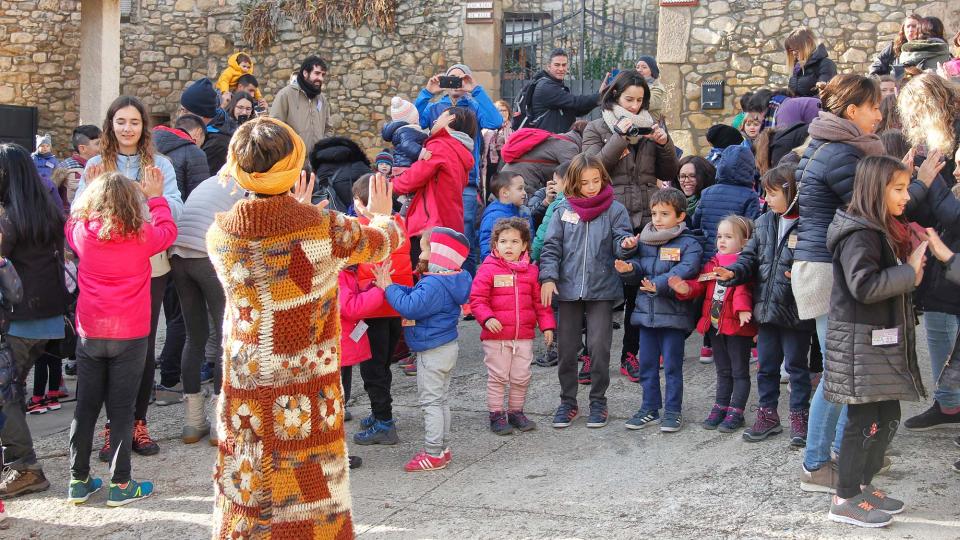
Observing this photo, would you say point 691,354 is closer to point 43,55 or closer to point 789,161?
point 789,161

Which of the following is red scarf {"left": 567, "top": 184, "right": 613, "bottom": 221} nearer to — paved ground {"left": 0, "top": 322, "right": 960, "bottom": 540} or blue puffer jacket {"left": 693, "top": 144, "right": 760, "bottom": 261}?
blue puffer jacket {"left": 693, "top": 144, "right": 760, "bottom": 261}

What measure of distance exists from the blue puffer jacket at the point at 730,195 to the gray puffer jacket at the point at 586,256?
937 mm

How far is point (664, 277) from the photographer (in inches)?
233

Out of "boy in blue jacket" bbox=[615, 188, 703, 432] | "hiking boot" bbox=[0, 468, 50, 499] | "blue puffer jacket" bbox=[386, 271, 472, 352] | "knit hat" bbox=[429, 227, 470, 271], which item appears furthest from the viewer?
"boy in blue jacket" bbox=[615, 188, 703, 432]

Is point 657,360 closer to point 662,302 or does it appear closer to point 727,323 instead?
point 662,302

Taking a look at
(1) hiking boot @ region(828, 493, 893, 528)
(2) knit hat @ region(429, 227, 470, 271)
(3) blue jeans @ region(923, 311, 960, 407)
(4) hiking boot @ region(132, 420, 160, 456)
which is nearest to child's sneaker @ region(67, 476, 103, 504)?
(4) hiking boot @ region(132, 420, 160, 456)

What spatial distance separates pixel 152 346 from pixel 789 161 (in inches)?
151

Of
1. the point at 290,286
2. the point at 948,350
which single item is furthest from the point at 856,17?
the point at 290,286

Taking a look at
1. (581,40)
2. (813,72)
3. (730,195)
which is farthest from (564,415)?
(581,40)

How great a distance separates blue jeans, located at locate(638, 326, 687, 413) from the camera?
5.89 meters

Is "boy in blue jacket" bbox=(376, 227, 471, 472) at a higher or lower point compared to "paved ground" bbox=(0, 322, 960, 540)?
higher

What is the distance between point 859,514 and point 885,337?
767mm

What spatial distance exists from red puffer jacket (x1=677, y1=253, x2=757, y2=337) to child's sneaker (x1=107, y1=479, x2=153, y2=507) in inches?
122

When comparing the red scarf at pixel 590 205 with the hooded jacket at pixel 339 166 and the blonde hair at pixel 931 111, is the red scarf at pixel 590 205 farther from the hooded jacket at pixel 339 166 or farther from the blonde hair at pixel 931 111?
the hooded jacket at pixel 339 166
